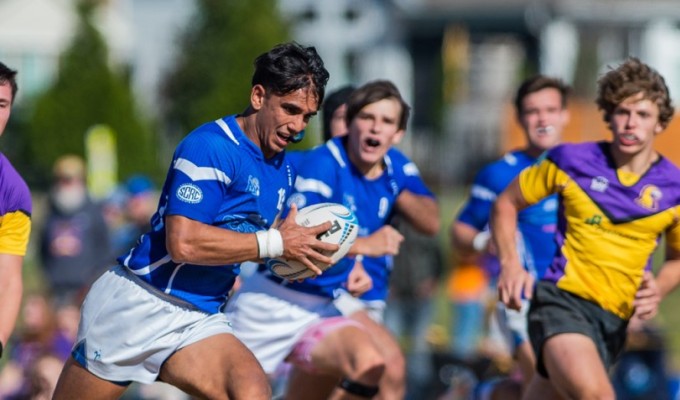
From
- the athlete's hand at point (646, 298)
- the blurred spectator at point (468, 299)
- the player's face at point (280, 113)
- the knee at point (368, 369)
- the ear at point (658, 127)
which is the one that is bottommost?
the blurred spectator at point (468, 299)

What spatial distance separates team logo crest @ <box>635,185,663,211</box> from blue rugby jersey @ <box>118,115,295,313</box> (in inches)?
76.8

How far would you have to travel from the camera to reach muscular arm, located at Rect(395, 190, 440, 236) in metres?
7.69

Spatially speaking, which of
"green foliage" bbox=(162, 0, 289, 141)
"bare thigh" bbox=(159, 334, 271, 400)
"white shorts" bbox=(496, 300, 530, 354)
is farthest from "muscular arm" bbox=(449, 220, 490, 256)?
"green foliage" bbox=(162, 0, 289, 141)

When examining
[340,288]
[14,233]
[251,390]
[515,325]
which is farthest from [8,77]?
[515,325]

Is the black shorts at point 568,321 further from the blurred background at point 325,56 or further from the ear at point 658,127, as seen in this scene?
the blurred background at point 325,56

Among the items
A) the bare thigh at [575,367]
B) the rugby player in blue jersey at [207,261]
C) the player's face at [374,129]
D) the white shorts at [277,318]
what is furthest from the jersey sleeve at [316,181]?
the bare thigh at [575,367]

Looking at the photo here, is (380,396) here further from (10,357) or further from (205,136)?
(10,357)

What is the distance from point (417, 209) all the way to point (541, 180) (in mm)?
1033

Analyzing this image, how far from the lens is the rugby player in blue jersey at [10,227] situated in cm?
607

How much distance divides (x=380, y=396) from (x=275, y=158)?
2.04 m

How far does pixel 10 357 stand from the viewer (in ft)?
40.4

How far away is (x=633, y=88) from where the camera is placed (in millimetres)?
6738

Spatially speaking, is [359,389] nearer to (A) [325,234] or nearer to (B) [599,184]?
(A) [325,234]

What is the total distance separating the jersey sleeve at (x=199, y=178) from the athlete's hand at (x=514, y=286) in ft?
5.84
